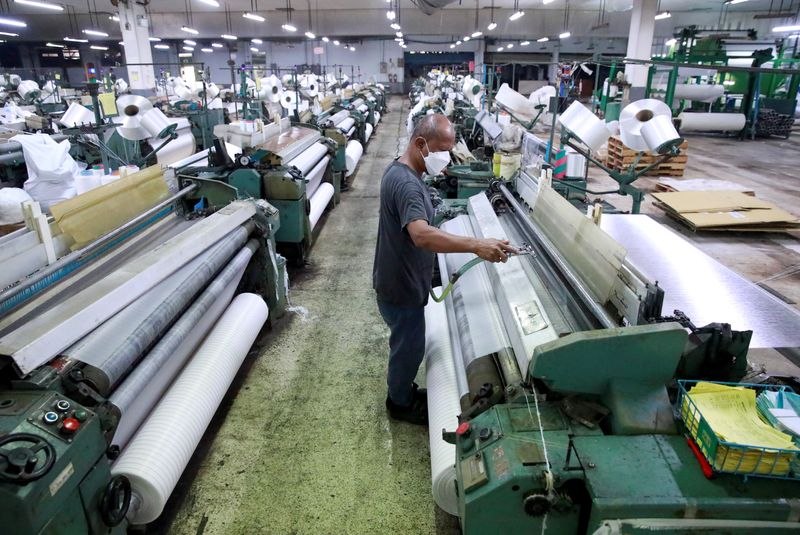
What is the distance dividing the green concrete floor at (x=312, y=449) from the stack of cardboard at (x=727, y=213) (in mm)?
3861

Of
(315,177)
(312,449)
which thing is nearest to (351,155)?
(315,177)

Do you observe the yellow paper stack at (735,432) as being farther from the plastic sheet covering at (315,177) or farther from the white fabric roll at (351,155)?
the white fabric roll at (351,155)

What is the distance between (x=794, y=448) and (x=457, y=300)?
160 centimetres

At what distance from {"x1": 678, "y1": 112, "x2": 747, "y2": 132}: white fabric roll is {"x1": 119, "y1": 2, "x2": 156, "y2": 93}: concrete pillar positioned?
12.7 meters

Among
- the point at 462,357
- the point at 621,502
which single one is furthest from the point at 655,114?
the point at 621,502

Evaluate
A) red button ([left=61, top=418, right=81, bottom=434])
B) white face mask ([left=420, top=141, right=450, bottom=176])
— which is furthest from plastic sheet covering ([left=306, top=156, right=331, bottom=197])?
red button ([left=61, top=418, right=81, bottom=434])

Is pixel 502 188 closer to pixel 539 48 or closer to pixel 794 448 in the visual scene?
pixel 794 448

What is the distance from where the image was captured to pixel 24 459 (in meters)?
1.31

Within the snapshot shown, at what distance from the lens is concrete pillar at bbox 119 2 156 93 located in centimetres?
1161

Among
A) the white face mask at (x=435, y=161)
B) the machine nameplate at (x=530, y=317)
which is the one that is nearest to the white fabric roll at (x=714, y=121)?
the white face mask at (x=435, y=161)

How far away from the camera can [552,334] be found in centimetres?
184

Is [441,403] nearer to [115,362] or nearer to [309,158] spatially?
[115,362]

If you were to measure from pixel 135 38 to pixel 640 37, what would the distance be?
11208mm

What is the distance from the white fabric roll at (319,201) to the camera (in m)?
5.28
